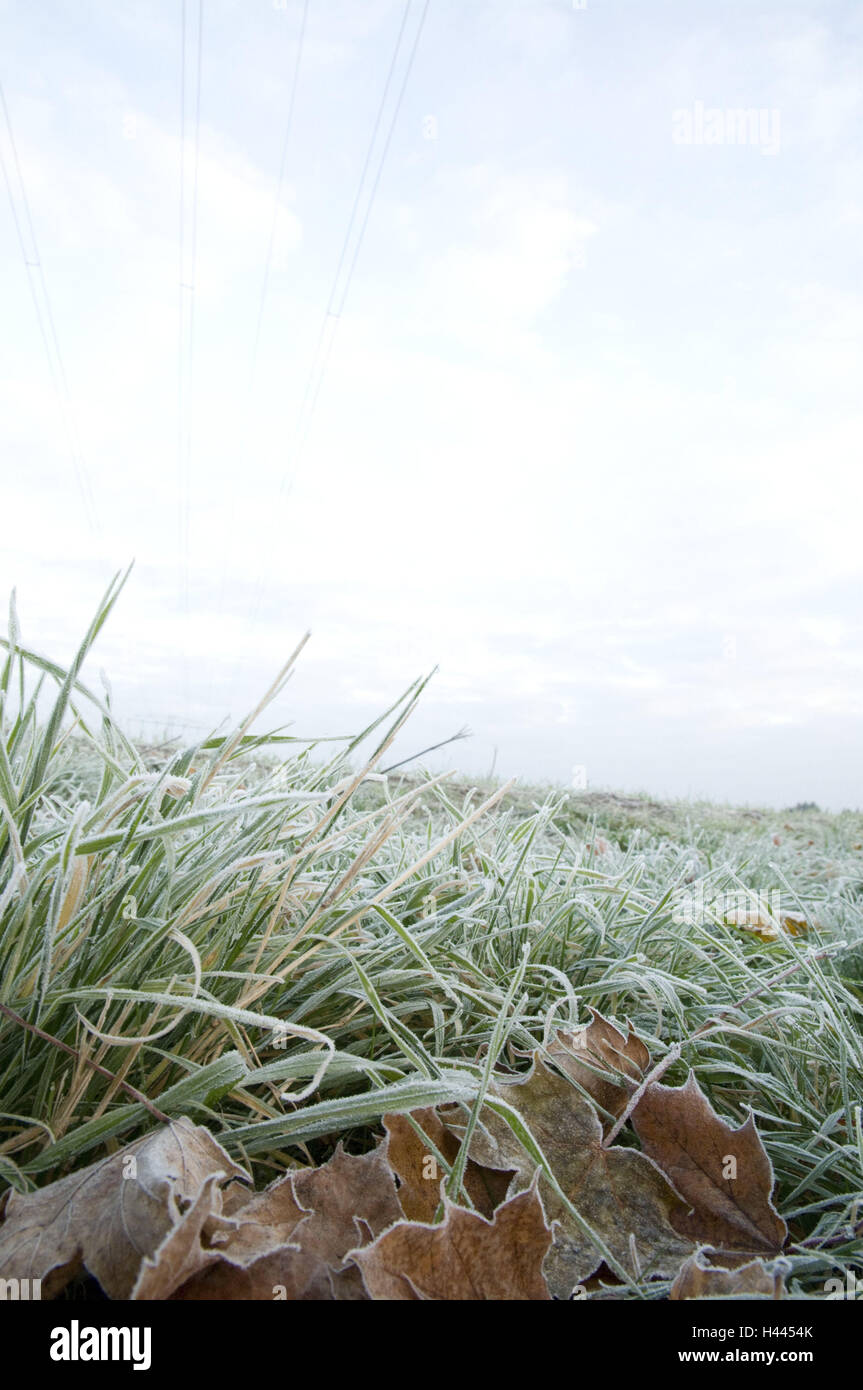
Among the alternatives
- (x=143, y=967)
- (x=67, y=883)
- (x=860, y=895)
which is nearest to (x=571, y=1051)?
(x=143, y=967)

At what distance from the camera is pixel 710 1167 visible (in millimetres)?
1064

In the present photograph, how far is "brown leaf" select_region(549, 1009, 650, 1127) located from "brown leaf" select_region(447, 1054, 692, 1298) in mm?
66

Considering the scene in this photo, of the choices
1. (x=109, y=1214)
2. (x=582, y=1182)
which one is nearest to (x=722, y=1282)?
(x=582, y=1182)

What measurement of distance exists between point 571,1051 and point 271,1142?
450 mm

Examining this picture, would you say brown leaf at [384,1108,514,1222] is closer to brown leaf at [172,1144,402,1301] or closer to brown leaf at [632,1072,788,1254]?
→ brown leaf at [172,1144,402,1301]

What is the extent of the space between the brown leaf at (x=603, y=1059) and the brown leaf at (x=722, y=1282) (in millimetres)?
342

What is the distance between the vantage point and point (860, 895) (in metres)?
3.18

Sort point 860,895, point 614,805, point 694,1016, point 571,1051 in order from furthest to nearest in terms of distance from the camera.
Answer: point 614,805 < point 860,895 < point 694,1016 < point 571,1051

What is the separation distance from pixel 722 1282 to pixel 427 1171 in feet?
1.07

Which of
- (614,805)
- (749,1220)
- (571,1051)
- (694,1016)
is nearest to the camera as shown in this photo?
(749,1220)

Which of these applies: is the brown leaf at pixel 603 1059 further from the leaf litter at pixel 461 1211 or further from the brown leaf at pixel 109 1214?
the brown leaf at pixel 109 1214

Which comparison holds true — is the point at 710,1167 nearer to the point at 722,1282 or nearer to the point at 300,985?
the point at 722,1282

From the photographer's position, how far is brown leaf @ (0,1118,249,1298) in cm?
76
